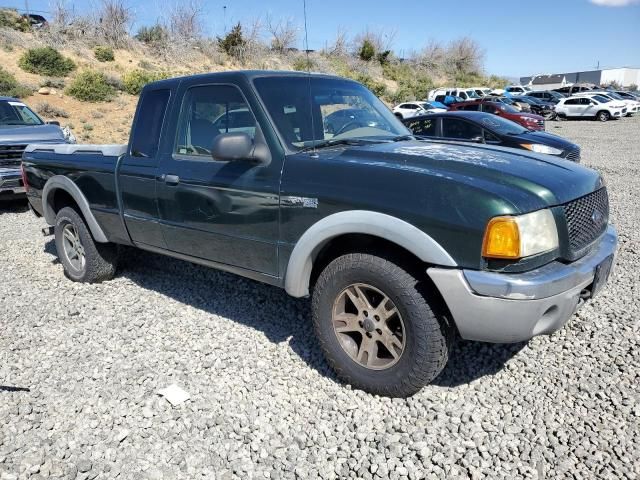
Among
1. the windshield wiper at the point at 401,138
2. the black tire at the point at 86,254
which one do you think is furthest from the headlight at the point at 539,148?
the black tire at the point at 86,254

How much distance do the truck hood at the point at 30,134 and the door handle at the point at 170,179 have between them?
Result: 20.1 feet

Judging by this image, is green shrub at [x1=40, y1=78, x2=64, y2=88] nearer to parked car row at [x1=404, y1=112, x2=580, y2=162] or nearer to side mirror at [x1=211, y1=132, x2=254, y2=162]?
parked car row at [x1=404, y1=112, x2=580, y2=162]

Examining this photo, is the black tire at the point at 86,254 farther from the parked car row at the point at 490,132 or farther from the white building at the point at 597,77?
the white building at the point at 597,77

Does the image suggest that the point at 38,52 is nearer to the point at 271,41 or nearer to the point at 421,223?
the point at 271,41

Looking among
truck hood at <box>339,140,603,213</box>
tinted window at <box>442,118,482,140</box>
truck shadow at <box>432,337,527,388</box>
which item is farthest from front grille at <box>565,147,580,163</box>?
truck shadow at <box>432,337,527,388</box>

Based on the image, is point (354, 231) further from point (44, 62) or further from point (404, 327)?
point (44, 62)

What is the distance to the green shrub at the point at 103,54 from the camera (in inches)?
1220

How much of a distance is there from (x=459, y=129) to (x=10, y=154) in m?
8.05

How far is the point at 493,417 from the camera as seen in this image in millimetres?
2949

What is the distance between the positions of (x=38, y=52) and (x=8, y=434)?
1139 inches

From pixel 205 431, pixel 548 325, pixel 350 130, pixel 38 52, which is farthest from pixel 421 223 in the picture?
pixel 38 52

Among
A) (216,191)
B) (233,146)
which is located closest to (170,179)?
(216,191)

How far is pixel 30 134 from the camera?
29.5ft

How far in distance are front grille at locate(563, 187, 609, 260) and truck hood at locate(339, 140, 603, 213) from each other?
0.18 feet
